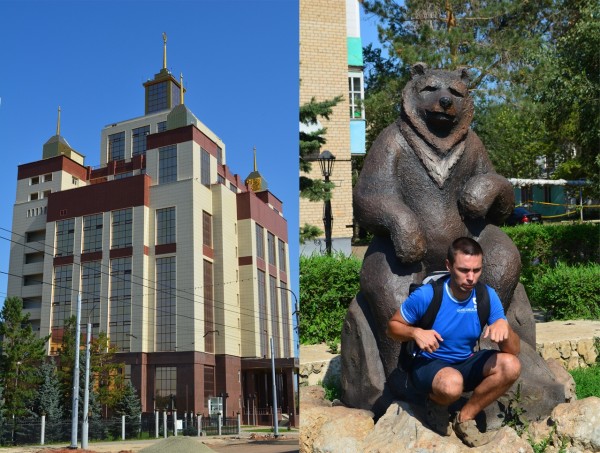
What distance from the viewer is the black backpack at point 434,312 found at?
2232 millimetres

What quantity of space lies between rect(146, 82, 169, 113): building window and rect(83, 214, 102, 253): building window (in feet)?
1.45

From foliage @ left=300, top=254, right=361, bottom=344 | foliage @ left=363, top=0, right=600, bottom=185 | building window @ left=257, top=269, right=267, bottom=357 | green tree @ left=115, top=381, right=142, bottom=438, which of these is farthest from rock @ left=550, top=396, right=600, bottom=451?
foliage @ left=363, top=0, right=600, bottom=185

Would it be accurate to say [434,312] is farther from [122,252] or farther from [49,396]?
[49,396]

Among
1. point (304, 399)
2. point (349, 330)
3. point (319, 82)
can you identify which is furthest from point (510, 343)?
point (319, 82)

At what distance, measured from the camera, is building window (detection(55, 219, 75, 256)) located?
87.4 inches

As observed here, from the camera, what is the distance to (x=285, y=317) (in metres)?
2.52

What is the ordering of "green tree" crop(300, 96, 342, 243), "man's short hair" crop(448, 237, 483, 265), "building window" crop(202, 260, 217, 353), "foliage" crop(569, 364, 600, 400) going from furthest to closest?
1. "foliage" crop(569, 364, 600, 400)
2. "green tree" crop(300, 96, 342, 243)
3. "building window" crop(202, 260, 217, 353)
4. "man's short hair" crop(448, 237, 483, 265)

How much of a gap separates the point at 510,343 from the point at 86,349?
1.30m

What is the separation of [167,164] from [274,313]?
0.63 m

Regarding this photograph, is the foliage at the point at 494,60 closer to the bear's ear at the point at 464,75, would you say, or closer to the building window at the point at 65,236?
the bear's ear at the point at 464,75

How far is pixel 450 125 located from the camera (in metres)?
3.06

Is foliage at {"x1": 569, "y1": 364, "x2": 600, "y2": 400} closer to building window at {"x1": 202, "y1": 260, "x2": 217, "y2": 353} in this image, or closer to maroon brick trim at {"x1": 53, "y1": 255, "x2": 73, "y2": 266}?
building window at {"x1": 202, "y1": 260, "x2": 217, "y2": 353}

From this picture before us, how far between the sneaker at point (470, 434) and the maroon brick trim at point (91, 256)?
50.7 inches

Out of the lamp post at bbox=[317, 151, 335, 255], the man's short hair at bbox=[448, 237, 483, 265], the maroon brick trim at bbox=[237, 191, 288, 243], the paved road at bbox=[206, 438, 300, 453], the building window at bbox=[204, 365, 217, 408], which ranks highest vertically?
the lamp post at bbox=[317, 151, 335, 255]
